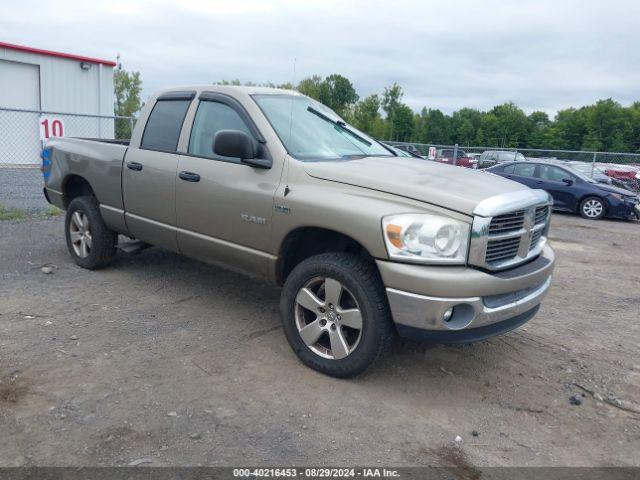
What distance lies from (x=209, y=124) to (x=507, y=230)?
8.57ft

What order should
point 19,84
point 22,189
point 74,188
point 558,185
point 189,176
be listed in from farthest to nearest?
point 19,84
point 558,185
point 22,189
point 74,188
point 189,176

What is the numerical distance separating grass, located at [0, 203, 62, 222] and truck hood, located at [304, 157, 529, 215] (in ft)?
22.3

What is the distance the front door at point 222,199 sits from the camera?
4.18 meters

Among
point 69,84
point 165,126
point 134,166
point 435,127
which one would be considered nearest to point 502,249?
point 165,126

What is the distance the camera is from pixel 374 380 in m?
3.84

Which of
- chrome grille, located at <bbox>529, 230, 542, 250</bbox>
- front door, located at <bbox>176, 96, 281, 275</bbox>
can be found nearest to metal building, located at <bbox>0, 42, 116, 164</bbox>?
front door, located at <bbox>176, 96, 281, 275</bbox>

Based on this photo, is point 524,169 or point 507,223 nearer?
point 507,223

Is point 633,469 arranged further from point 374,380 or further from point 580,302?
point 580,302

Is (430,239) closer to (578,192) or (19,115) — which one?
(578,192)

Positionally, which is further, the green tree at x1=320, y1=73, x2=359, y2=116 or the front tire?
the green tree at x1=320, y1=73, x2=359, y2=116

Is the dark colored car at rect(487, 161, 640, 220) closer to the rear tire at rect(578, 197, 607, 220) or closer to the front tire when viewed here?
the rear tire at rect(578, 197, 607, 220)

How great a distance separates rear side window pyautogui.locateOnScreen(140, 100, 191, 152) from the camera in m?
4.98

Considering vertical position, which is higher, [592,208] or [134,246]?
[134,246]

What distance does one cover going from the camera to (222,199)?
4395mm
